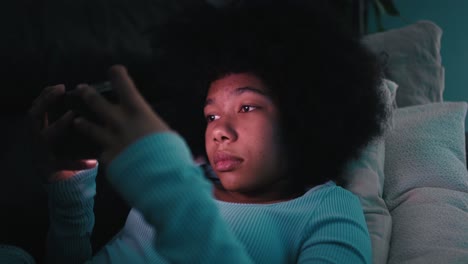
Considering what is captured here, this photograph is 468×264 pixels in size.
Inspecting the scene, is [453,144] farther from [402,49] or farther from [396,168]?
[402,49]

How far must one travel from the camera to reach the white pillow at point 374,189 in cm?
83

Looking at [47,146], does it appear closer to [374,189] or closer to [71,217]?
[71,217]

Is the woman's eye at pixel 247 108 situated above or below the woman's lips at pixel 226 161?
above

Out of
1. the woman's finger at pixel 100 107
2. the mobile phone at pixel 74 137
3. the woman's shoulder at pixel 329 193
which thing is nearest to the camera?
the woman's finger at pixel 100 107

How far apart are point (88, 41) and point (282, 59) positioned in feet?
1.67

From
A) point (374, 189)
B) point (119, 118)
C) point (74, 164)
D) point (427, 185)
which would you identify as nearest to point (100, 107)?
point (119, 118)

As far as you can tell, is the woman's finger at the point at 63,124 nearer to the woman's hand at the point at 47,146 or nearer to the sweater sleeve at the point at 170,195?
the woman's hand at the point at 47,146

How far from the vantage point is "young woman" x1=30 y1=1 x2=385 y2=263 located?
0.66 metres

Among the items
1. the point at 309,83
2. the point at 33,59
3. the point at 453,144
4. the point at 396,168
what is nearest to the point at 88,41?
the point at 33,59

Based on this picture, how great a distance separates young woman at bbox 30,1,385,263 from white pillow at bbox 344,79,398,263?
6 cm

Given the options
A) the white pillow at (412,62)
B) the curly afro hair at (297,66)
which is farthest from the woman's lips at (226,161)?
the white pillow at (412,62)

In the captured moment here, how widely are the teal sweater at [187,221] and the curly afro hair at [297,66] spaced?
98mm

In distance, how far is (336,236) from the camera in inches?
24.7

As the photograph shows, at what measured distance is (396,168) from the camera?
3.43 feet
